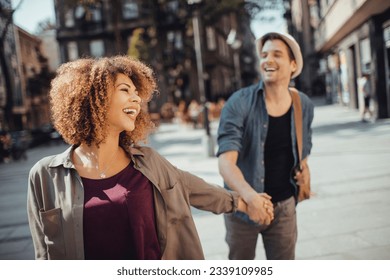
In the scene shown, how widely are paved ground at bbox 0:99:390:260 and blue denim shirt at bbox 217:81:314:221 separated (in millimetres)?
638

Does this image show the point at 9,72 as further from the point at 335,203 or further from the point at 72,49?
the point at 335,203

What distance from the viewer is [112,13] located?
3506 mm

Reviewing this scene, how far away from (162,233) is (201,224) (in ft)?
7.04

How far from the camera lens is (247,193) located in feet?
5.86

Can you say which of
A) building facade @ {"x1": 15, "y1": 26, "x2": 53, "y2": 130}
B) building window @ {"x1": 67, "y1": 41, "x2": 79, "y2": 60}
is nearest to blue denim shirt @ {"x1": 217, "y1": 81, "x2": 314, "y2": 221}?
building facade @ {"x1": 15, "y1": 26, "x2": 53, "y2": 130}

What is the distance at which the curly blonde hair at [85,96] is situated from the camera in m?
1.49

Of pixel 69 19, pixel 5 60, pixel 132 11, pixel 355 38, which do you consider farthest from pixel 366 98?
pixel 132 11

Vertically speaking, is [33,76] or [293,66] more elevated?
[33,76]

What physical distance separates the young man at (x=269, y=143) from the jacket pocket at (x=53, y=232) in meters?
0.79

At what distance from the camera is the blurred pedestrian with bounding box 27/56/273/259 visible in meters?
1.44

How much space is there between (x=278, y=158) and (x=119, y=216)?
0.93 metres

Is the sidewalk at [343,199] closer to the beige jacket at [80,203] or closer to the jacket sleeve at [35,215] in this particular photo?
the beige jacket at [80,203]

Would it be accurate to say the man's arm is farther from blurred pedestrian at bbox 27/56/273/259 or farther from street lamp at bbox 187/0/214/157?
street lamp at bbox 187/0/214/157
